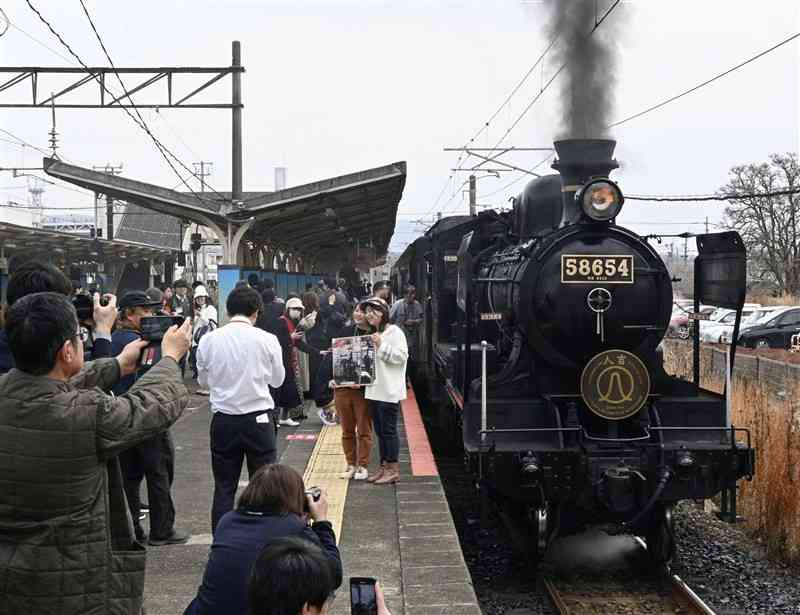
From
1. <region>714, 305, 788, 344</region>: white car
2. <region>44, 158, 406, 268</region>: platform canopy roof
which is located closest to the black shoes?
<region>44, 158, 406, 268</region>: platform canopy roof

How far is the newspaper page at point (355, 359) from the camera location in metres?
6.79

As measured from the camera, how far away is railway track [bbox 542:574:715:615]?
5.98 meters

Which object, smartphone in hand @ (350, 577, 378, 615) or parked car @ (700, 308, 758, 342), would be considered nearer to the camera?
smartphone in hand @ (350, 577, 378, 615)

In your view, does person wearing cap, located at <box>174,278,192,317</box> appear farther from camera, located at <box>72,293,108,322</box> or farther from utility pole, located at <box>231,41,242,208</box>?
camera, located at <box>72,293,108,322</box>

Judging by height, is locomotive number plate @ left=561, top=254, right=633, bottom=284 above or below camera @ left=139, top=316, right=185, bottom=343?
above

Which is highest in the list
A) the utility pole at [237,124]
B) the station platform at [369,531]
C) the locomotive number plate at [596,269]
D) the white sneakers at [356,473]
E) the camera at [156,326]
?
the utility pole at [237,124]

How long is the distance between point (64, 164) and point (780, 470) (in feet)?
34.3

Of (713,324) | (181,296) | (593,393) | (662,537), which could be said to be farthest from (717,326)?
(593,393)

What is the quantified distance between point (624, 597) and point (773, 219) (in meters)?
34.7

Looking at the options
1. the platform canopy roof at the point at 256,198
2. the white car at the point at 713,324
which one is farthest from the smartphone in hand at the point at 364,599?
the white car at the point at 713,324

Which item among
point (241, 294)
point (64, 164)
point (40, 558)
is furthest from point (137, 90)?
point (40, 558)

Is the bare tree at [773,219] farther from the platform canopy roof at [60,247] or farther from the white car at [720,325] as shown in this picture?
the platform canopy roof at [60,247]

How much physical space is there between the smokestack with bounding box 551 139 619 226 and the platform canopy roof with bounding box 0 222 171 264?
9.36 m

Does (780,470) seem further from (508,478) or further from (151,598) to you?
(151,598)
